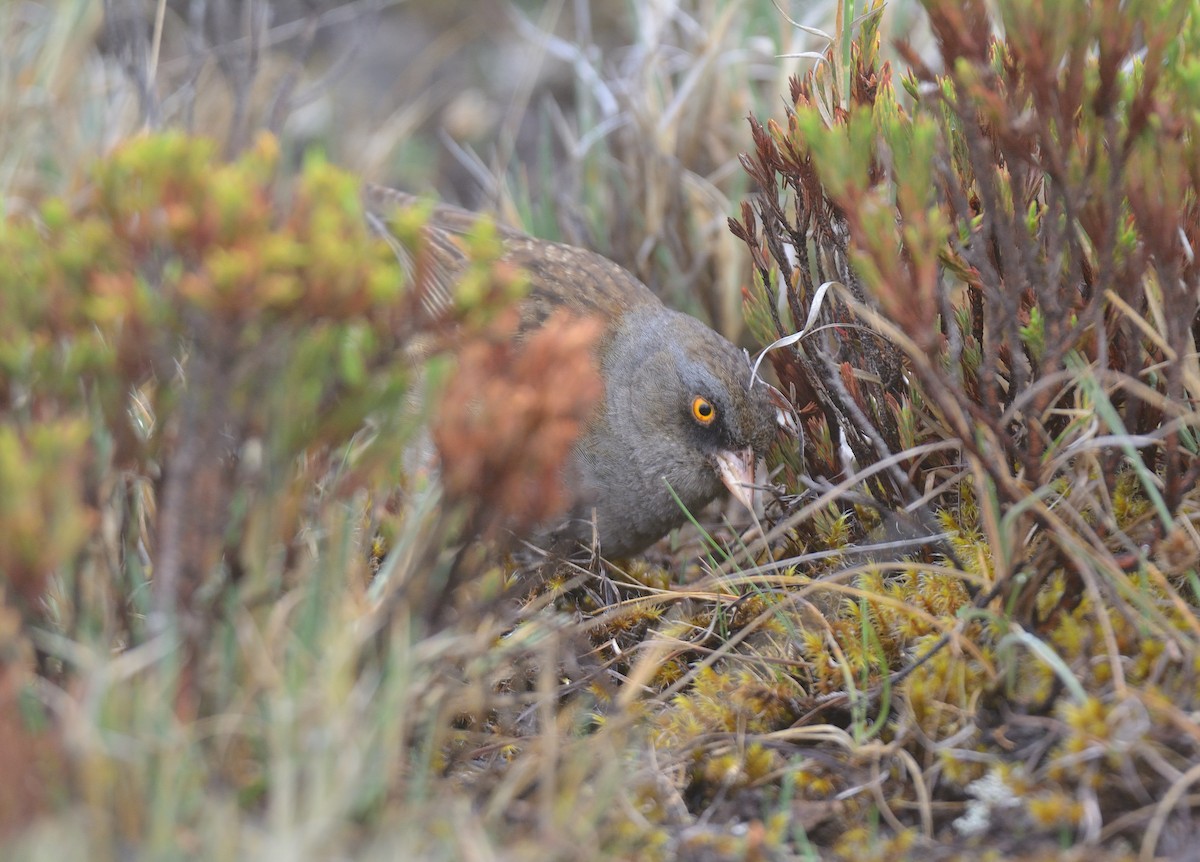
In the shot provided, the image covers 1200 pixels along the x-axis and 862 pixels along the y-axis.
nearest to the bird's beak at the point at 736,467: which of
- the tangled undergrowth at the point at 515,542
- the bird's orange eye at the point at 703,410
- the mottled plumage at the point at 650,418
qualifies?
the mottled plumage at the point at 650,418

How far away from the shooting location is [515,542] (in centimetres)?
284

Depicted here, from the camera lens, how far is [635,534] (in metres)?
3.76

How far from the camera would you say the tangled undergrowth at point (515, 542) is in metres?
1.89

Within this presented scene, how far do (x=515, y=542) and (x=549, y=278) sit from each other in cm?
158

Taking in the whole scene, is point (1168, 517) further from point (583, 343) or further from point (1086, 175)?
point (583, 343)

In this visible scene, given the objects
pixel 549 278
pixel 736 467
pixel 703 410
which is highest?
pixel 549 278

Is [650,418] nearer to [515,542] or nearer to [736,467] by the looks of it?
[736,467]

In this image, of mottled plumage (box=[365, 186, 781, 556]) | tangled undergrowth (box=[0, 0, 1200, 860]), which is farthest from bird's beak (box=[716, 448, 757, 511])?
tangled undergrowth (box=[0, 0, 1200, 860])

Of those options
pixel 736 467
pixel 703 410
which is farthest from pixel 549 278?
pixel 736 467

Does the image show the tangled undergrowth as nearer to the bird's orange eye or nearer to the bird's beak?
the bird's beak

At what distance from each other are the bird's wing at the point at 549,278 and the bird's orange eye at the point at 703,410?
52 centimetres

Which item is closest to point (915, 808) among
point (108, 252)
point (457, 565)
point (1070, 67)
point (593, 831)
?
point (593, 831)

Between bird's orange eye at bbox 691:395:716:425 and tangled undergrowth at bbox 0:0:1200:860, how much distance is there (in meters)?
0.81

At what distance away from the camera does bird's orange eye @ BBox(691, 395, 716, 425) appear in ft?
12.6
